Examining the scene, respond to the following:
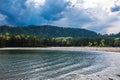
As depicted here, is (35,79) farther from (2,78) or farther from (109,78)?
(109,78)

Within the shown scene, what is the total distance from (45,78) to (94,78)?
846 centimetres

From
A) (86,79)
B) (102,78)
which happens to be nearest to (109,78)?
(102,78)

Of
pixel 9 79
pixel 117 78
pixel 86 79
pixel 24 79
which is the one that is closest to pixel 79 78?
pixel 86 79

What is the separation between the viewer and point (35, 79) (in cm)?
3791

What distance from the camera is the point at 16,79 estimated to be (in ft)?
124

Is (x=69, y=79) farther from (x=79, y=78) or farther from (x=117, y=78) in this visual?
(x=117, y=78)

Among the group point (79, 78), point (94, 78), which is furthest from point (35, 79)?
point (94, 78)

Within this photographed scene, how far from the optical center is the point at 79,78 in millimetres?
39219

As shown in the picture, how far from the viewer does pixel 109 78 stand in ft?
129

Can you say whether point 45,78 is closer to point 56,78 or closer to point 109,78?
point 56,78

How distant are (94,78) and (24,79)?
11963 mm

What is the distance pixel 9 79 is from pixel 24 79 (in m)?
2.46

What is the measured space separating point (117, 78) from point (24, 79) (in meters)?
15.9

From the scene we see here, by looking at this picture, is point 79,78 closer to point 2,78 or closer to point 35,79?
point 35,79
